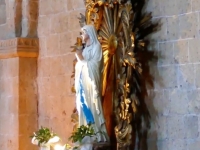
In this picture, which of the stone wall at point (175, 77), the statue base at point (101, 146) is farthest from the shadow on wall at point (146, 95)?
the statue base at point (101, 146)

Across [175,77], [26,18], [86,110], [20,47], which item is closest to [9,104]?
[20,47]

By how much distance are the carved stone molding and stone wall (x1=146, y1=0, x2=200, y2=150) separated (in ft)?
5.37

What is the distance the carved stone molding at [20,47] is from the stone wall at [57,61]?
0.26 feet

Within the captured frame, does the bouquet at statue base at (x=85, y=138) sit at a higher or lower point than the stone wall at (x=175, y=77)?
lower

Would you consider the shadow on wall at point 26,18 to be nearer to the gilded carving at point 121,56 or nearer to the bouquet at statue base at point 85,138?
the gilded carving at point 121,56

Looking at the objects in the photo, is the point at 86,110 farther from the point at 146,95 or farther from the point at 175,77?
the point at 175,77

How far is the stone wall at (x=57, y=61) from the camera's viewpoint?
5.07 metres

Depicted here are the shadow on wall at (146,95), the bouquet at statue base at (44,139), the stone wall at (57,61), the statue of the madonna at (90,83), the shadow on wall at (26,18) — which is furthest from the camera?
the shadow on wall at (26,18)

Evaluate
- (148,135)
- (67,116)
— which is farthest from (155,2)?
(67,116)

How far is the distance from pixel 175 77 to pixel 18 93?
197cm

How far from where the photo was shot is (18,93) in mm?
5305

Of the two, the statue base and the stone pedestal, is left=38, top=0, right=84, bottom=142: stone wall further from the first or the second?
the statue base

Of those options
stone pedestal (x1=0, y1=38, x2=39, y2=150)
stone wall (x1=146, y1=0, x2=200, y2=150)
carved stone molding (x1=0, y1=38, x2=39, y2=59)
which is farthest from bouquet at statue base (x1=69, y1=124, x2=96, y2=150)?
carved stone molding (x1=0, y1=38, x2=39, y2=59)

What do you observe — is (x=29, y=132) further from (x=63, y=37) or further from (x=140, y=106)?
(x=140, y=106)
